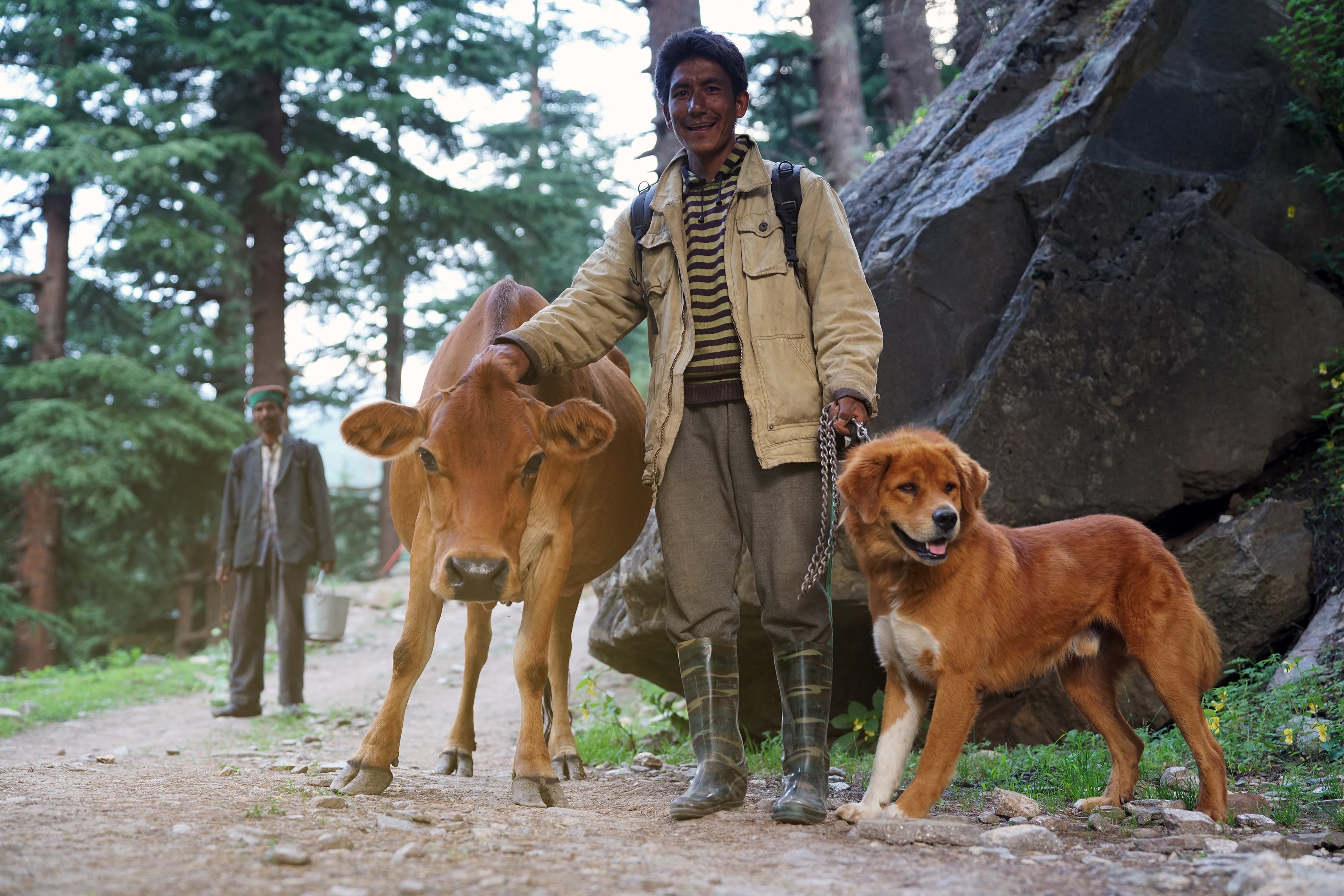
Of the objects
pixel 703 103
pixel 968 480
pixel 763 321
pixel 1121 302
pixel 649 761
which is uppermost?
pixel 703 103

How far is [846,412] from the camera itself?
166 inches

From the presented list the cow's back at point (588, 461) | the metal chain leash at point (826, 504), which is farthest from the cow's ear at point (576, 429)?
the metal chain leash at point (826, 504)

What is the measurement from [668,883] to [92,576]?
18610 millimetres

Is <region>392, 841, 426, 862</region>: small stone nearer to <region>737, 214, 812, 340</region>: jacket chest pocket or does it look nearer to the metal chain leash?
the metal chain leash

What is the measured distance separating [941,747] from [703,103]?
2863mm

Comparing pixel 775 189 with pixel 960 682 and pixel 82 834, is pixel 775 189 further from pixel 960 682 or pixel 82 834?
pixel 82 834

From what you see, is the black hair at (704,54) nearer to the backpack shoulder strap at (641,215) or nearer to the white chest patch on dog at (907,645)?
the backpack shoulder strap at (641,215)

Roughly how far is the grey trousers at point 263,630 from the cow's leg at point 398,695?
550 cm

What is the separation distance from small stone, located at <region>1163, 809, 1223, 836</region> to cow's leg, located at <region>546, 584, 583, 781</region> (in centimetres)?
326

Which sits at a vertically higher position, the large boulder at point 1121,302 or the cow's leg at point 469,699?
the large boulder at point 1121,302

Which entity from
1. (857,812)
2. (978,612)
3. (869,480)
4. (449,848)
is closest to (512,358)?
(869,480)

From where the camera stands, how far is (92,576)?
18.4m

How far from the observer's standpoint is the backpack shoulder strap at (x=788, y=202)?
4.57 meters

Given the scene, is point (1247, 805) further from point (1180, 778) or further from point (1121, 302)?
point (1121, 302)
